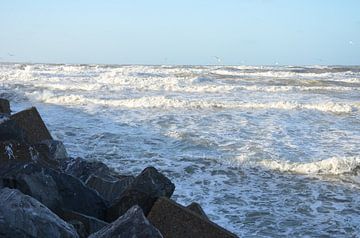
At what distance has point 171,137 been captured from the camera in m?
9.61

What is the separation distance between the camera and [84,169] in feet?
17.5

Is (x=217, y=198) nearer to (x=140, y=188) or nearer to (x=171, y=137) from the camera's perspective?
(x=140, y=188)

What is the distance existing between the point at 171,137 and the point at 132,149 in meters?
1.32

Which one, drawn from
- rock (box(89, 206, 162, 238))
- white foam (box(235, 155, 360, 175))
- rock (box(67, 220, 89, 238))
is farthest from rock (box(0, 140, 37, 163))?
white foam (box(235, 155, 360, 175))

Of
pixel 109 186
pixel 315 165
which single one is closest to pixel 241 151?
pixel 315 165

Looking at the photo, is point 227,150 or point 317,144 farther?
point 317,144

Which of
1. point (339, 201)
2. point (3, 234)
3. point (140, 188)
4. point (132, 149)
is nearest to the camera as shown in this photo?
point (3, 234)

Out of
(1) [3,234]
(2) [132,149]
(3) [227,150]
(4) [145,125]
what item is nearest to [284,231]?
(1) [3,234]

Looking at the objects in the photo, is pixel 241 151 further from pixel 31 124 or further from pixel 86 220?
pixel 86 220

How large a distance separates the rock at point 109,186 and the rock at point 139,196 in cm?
36

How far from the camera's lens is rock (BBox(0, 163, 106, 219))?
12.4ft

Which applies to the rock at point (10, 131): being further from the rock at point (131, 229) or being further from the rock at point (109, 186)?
the rock at point (131, 229)

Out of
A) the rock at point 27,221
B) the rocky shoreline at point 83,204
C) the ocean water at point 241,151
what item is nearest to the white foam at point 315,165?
the ocean water at point 241,151

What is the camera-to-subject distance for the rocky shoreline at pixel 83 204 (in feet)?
9.52
